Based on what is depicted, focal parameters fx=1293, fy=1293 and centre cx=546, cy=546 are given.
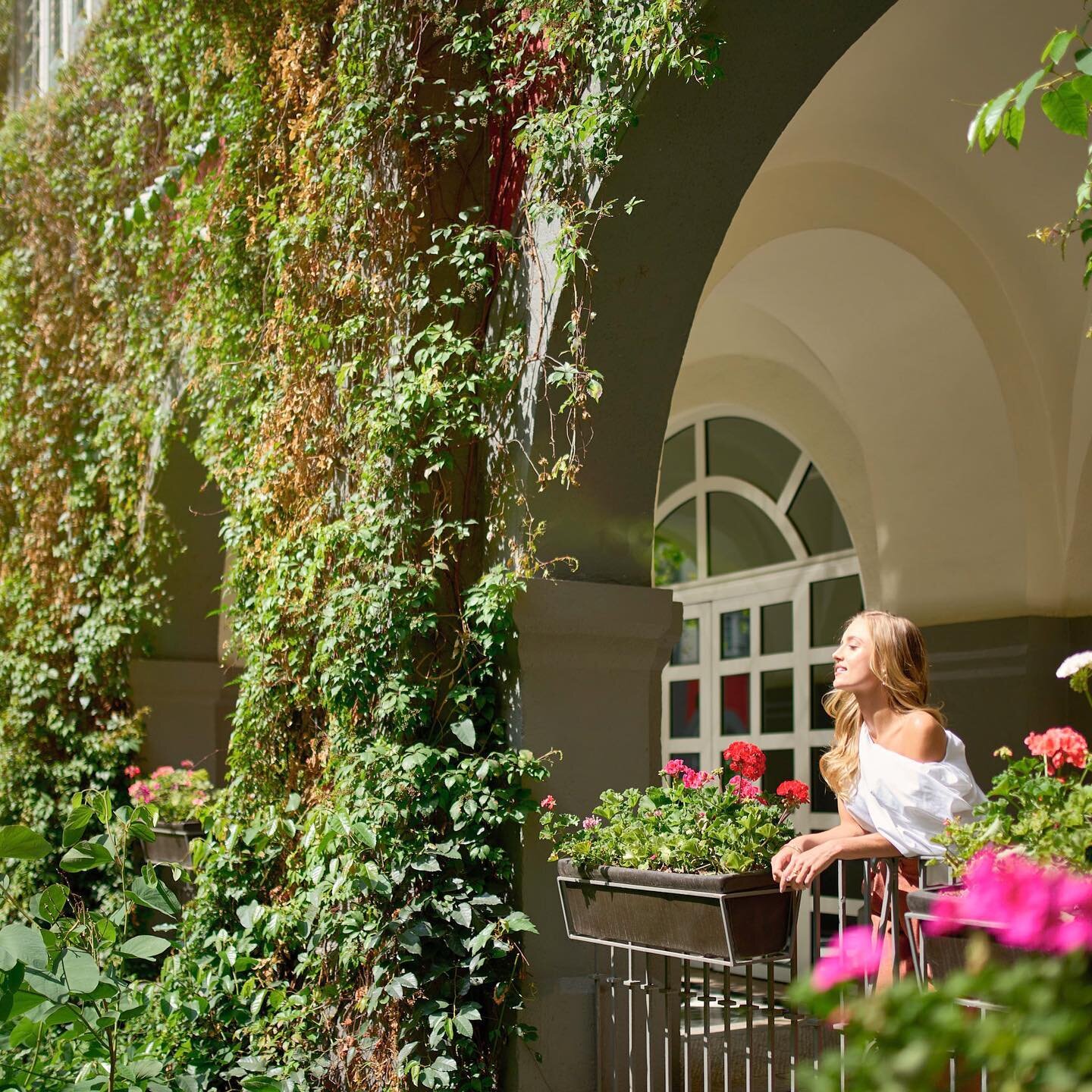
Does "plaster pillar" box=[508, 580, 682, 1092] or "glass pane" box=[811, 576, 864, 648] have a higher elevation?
"glass pane" box=[811, 576, 864, 648]

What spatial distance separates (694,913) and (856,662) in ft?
2.62

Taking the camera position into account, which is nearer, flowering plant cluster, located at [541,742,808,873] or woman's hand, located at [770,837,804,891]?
woman's hand, located at [770,837,804,891]

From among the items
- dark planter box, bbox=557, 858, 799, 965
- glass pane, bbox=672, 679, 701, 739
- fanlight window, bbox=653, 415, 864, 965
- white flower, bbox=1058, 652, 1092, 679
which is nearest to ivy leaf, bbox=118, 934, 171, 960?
dark planter box, bbox=557, 858, 799, 965

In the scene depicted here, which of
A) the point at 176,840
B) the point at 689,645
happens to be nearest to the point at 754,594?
the point at 689,645

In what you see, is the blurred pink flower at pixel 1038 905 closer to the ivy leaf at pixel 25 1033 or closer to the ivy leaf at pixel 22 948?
the ivy leaf at pixel 22 948

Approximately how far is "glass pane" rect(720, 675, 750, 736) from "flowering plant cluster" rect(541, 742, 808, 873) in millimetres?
4785

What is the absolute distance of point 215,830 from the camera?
544 centimetres

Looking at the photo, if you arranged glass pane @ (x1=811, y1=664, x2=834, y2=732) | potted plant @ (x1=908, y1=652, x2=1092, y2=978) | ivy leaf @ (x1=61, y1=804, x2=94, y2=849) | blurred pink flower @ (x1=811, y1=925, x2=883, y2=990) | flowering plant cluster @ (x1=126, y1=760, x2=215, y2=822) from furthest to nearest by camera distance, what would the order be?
1. glass pane @ (x1=811, y1=664, x2=834, y2=732)
2. flowering plant cluster @ (x1=126, y1=760, x2=215, y2=822)
3. ivy leaf @ (x1=61, y1=804, x2=94, y2=849)
4. potted plant @ (x1=908, y1=652, x2=1092, y2=978)
5. blurred pink flower @ (x1=811, y1=925, x2=883, y2=990)

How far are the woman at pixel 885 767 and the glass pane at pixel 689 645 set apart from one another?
17.9 ft

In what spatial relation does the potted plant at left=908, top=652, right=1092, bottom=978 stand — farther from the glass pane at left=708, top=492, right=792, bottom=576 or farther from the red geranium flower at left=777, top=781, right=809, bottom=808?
the glass pane at left=708, top=492, right=792, bottom=576

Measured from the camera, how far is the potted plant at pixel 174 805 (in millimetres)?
→ 6316

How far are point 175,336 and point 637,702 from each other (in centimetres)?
347

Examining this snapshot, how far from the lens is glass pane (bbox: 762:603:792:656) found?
8.31m

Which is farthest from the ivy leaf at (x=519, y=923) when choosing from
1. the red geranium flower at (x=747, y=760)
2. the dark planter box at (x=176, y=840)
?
the dark planter box at (x=176, y=840)
